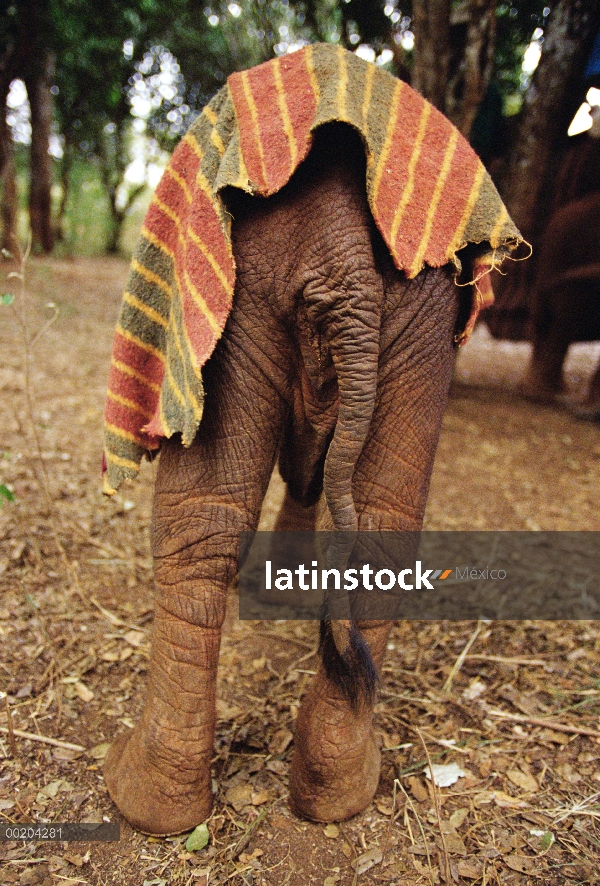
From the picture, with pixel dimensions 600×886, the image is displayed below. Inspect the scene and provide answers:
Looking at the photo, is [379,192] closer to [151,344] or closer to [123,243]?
[151,344]

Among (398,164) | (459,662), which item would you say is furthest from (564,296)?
(398,164)

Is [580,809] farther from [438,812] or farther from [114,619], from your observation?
[114,619]

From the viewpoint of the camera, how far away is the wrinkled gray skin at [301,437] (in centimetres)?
140

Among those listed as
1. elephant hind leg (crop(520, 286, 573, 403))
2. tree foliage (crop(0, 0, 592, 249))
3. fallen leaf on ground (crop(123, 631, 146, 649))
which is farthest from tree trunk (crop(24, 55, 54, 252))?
fallen leaf on ground (crop(123, 631, 146, 649))

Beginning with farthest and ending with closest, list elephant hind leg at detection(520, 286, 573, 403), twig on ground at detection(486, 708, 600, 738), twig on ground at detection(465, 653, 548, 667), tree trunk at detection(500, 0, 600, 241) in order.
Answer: elephant hind leg at detection(520, 286, 573, 403) → tree trunk at detection(500, 0, 600, 241) → twig on ground at detection(465, 653, 548, 667) → twig on ground at detection(486, 708, 600, 738)

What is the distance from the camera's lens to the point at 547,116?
398cm

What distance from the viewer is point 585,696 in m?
2.24

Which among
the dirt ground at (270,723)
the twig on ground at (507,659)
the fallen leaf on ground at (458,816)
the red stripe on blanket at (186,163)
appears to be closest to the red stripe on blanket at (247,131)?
the red stripe on blanket at (186,163)

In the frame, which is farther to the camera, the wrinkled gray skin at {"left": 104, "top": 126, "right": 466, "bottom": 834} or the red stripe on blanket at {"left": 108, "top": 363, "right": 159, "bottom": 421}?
the red stripe on blanket at {"left": 108, "top": 363, "right": 159, "bottom": 421}

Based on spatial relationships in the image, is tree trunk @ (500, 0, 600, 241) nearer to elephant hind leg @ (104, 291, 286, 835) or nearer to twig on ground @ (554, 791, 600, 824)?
elephant hind leg @ (104, 291, 286, 835)

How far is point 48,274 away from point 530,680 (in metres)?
7.47

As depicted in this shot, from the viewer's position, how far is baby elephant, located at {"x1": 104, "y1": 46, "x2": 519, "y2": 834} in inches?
54.6

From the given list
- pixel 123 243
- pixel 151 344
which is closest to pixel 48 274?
pixel 151 344

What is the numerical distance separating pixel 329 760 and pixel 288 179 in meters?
1.37
